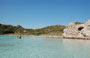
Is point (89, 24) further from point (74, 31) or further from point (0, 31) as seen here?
point (0, 31)

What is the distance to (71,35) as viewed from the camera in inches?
2361

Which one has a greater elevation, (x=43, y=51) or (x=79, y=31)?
Answer: (x=79, y=31)

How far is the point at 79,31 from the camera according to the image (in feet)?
188

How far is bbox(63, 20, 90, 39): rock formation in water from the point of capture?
171 feet

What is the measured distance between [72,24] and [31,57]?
52.3 m

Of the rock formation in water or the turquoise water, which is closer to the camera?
the turquoise water

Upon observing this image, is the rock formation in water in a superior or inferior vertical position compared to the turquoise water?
superior

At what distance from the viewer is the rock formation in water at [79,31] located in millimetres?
52094

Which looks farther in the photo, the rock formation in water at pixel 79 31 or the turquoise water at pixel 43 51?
the rock formation in water at pixel 79 31

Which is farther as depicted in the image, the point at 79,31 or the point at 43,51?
the point at 79,31

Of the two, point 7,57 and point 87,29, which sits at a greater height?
point 87,29

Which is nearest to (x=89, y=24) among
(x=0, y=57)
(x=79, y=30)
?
(x=79, y=30)

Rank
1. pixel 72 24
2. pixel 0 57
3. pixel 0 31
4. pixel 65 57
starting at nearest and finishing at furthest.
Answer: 1. pixel 0 57
2. pixel 65 57
3. pixel 72 24
4. pixel 0 31

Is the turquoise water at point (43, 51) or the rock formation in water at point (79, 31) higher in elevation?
the rock formation in water at point (79, 31)
